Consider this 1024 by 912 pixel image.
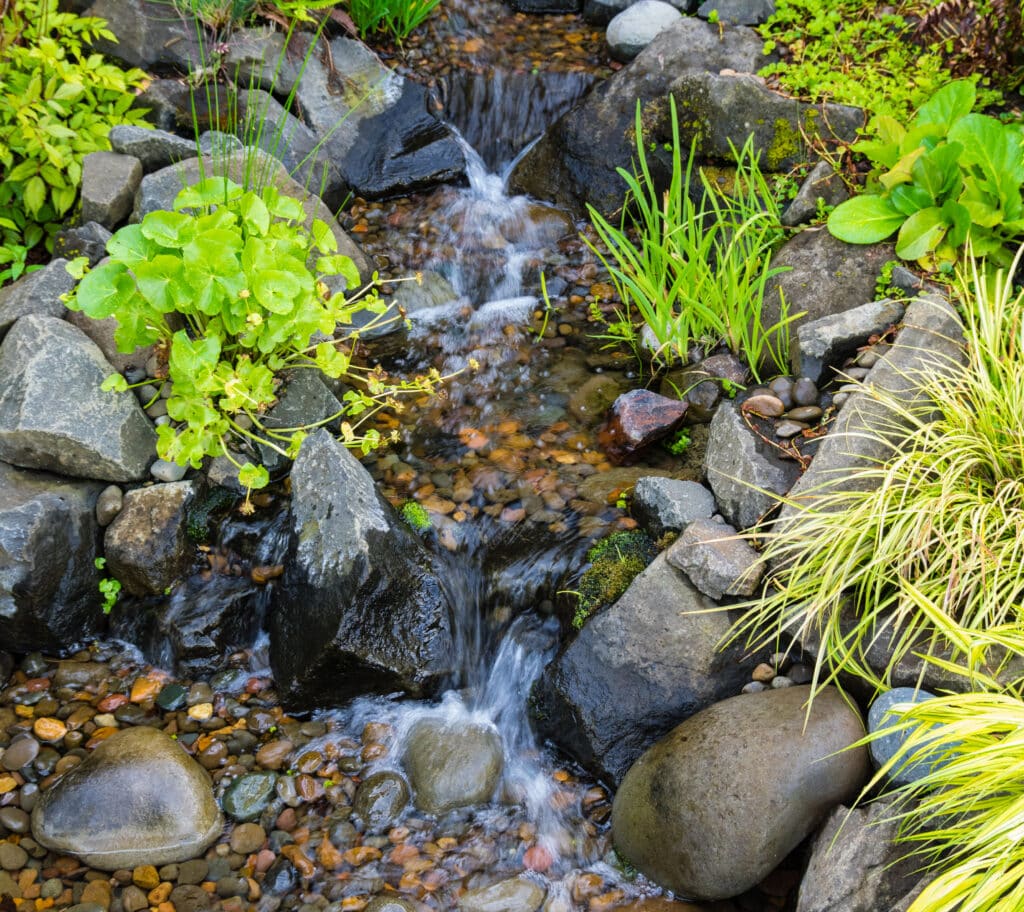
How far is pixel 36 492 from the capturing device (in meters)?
3.42

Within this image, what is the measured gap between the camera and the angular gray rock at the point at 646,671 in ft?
10.1

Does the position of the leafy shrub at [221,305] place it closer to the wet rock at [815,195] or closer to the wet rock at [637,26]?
the wet rock at [815,195]

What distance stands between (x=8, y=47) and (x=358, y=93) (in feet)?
6.40

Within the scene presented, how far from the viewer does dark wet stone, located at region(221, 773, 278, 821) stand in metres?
3.00

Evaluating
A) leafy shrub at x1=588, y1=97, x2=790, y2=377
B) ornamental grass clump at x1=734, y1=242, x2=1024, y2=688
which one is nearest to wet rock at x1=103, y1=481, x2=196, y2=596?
leafy shrub at x1=588, y1=97, x2=790, y2=377

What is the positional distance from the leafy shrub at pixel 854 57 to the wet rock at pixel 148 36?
323cm

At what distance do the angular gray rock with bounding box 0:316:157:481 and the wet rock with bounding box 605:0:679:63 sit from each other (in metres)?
3.97

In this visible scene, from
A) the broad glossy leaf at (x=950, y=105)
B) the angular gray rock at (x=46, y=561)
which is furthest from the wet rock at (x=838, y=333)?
the angular gray rock at (x=46, y=561)

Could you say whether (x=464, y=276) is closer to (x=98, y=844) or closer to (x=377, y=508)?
(x=377, y=508)

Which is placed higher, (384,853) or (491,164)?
(491,164)

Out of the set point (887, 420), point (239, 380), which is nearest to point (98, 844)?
point (239, 380)

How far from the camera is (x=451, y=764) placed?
313 centimetres

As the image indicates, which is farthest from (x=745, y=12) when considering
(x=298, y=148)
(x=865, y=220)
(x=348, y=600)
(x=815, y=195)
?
(x=348, y=600)

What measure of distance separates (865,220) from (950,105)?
21.3 inches
